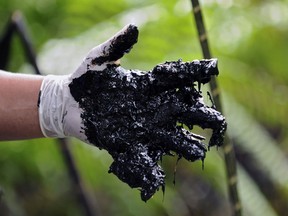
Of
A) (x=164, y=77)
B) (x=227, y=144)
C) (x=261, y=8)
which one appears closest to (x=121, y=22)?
(x=261, y=8)

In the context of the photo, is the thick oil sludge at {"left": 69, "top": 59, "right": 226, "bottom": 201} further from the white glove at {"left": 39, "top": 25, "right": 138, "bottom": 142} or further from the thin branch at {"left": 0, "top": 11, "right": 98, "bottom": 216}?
the thin branch at {"left": 0, "top": 11, "right": 98, "bottom": 216}

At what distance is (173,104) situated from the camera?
126cm

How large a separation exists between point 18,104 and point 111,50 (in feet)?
0.85

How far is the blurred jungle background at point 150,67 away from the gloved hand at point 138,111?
1.44m

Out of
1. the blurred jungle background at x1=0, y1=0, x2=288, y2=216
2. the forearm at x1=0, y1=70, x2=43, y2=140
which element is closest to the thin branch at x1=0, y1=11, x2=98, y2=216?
the blurred jungle background at x1=0, y1=0, x2=288, y2=216

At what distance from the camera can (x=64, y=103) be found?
1380 millimetres

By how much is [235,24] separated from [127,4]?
22.9 inches

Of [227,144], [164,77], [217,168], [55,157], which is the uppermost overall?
[164,77]

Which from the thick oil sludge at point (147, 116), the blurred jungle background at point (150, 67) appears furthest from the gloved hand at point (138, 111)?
the blurred jungle background at point (150, 67)

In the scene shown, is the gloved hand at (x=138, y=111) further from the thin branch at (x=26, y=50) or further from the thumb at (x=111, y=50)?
the thin branch at (x=26, y=50)

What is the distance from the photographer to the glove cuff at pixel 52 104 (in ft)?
4.55

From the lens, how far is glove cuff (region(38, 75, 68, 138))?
139cm

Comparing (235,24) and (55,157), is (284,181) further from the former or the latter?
(55,157)

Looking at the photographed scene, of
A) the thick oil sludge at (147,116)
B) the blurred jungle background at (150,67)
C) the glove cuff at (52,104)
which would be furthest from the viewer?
the blurred jungle background at (150,67)
